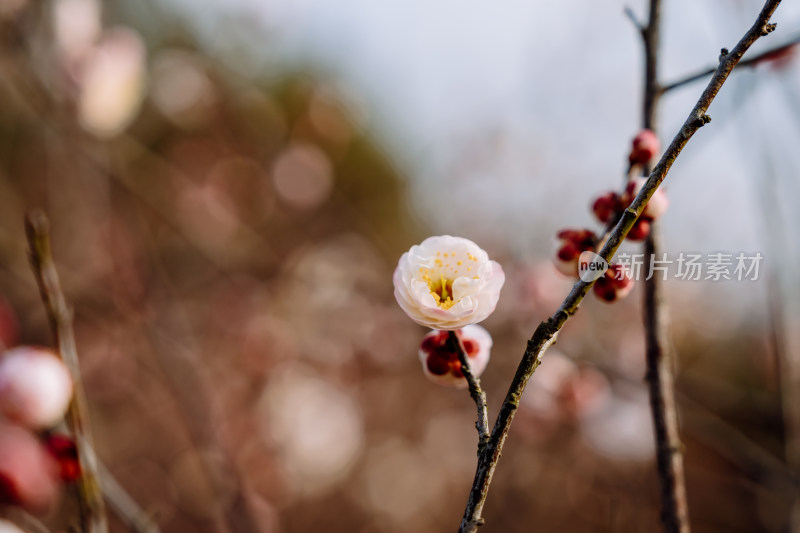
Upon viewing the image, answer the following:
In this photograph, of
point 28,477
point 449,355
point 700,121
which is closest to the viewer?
point 700,121

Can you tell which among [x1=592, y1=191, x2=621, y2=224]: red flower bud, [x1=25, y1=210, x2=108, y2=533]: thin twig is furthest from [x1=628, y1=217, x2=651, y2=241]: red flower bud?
[x1=25, y1=210, x2=108, y2=533]: thin twig

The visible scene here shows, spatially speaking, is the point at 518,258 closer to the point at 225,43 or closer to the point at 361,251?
the point at 361,251

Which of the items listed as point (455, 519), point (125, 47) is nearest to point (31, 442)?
point (125, 47)

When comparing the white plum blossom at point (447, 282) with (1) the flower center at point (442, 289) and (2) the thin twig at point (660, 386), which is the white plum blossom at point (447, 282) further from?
(2) the thin twig at point (660, 386)

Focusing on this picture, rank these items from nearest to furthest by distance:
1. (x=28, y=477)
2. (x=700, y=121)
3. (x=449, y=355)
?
1. (x=700, y=121)
2. (x=449, y=355)
3. (x=28, y=477)

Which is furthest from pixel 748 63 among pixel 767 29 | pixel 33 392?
pixel 33 392

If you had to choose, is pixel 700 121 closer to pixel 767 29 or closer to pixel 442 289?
pixel 767 29
